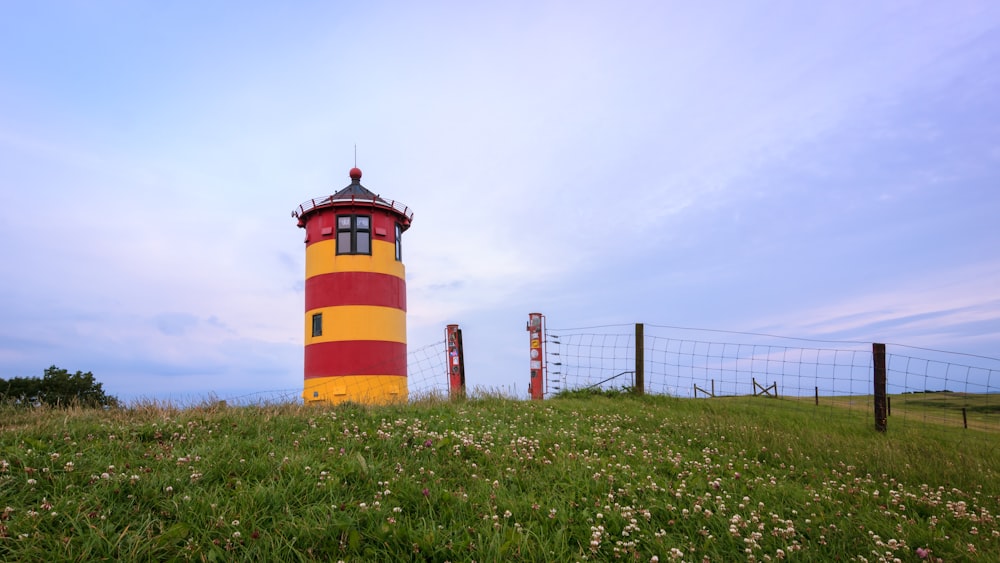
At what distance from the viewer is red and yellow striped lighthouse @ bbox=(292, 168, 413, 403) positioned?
20.7 m

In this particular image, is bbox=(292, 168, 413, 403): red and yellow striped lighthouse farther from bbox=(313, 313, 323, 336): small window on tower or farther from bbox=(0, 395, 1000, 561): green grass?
bbox=(0, 395, 1000, 561): green grass

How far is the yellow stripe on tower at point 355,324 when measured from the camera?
68.1 ft

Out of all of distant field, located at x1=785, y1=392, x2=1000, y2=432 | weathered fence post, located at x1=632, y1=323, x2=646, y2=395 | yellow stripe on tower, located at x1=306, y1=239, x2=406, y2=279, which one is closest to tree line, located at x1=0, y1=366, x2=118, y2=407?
yellow stripe on tower, located at x1=306, y1=239, x2=406, y2=279

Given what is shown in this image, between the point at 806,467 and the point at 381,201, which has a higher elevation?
the point at 381,201

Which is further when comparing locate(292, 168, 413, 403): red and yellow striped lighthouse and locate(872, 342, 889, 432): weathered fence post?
locate(292, 168, 413, 403): red and yellow striped lighthouse

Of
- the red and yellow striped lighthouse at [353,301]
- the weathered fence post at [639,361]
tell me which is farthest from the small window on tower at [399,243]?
the weathered fence post at [639,361]

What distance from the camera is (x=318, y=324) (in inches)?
841

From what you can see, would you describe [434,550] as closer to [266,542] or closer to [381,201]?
[266,542]

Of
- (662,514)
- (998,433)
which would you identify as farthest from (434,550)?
(998,433)

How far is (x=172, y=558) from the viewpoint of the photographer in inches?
177

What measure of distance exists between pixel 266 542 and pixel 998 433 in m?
16.7

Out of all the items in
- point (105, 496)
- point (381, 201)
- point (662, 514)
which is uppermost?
point (381, 201)

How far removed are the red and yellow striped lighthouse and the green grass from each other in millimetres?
10495

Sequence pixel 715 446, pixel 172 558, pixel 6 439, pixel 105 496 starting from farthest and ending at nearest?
1. pixel 715 446
2. pixel 6 439
3. pixel 105 496
4. pixel 172 558
